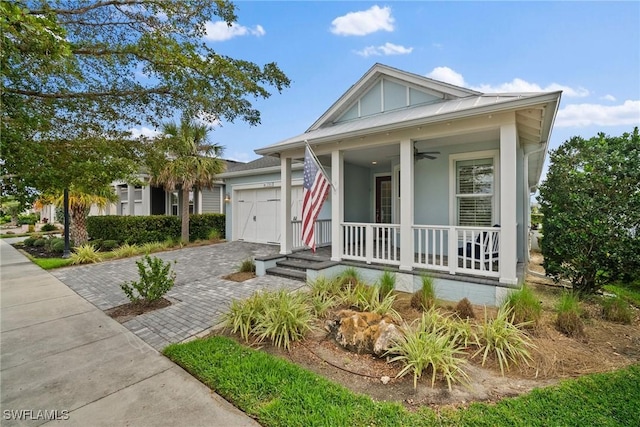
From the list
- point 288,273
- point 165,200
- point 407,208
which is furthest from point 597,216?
point 165,200

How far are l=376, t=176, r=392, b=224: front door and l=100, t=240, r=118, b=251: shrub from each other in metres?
11.7

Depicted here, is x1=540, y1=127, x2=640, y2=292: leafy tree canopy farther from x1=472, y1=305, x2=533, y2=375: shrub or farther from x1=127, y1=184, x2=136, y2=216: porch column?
x1=127, y1=184, x2=136, y2=216: porch column

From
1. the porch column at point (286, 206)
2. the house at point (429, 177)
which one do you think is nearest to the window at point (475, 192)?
the house at point (429, 177)

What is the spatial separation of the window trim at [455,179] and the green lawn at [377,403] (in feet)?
13.5

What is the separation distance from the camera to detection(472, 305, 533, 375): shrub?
3.25 m

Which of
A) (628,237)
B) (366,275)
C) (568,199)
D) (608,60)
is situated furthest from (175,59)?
(608,60)

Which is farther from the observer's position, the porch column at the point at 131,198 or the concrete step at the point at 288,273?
the porch column at the point at 131,198

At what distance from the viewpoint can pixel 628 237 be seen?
16.1 feet

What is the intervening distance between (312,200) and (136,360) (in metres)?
3.94

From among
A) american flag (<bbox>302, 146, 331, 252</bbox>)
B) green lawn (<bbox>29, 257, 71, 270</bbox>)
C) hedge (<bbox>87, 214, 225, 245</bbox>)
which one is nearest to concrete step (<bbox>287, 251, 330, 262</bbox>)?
american flag (<bbox>302, 146, 331, 252</bbox>)

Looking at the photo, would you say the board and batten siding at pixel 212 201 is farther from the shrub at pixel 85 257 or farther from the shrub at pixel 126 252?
the shrub at pixel 85 257

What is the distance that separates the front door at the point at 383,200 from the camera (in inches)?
369

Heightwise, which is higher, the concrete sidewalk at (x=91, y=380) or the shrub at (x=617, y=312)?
the shrub at (x=617, y=312)

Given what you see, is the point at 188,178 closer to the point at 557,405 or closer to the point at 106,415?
the point at 106,415
